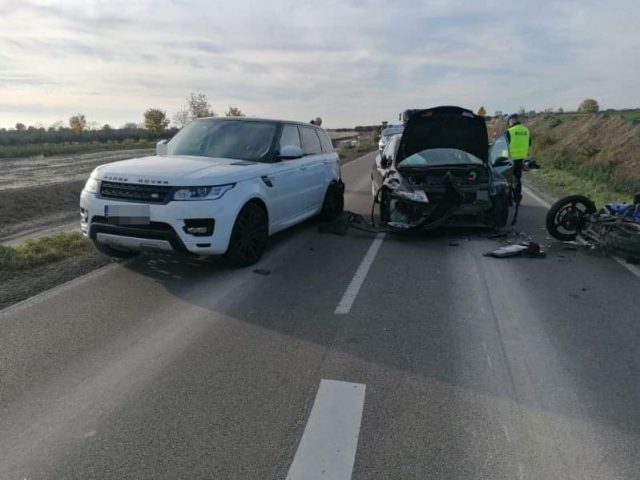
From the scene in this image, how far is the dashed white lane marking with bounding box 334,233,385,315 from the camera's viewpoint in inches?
193

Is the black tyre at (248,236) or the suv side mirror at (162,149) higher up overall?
the suv side mirror at (162,149)

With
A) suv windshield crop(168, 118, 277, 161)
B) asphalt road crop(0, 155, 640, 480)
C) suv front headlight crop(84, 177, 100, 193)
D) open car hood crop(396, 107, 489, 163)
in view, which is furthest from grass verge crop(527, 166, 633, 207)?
suv front headlight crop(84, 177, 100, 193)

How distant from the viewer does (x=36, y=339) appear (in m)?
4.10

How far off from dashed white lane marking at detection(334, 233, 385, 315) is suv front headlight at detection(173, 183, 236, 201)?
1.78m

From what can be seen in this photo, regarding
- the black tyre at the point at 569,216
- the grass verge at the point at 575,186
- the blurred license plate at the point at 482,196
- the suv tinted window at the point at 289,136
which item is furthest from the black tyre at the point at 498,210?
the grass verge at the point at 575,186

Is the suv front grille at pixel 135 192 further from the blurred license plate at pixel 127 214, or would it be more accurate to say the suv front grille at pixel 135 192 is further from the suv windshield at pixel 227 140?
the suv windshield at pixel 227 140

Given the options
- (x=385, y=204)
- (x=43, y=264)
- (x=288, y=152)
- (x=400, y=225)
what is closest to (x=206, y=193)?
(x=288, y=152)

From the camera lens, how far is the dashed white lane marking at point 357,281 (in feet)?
16.1

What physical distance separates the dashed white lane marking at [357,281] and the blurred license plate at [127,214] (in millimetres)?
2269

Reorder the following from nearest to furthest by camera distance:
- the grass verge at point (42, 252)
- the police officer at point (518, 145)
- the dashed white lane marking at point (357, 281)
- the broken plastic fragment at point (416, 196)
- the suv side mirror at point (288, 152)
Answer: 1. the dashed white lane marking at point (357, 281)
2. the grass verge at point (42, 252)
3. the suv side mirror at point (288, 152)
4. the broken plastic fragment at point (416, 196)
5. the police officer at point (518, 145)

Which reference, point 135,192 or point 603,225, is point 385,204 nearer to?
point 603,225

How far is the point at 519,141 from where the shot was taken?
11.3m

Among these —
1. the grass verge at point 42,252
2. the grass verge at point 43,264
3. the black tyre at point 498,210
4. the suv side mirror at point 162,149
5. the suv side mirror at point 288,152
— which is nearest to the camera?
the grass verge at point 43,264

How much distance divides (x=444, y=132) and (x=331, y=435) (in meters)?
7.08
